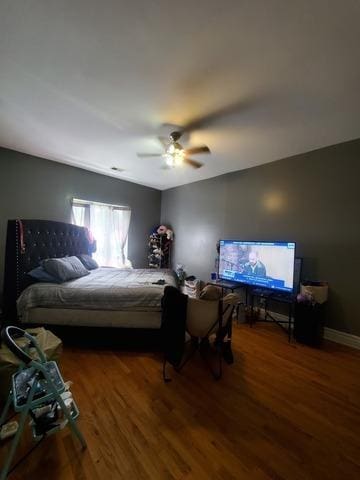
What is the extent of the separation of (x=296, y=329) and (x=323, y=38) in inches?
115

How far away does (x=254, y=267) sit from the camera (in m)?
3.18

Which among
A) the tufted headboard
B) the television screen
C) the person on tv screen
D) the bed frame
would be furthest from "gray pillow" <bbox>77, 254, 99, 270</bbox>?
the person on tv screen

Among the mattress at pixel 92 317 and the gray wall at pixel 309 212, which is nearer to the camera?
the mattress at pixel 92 317

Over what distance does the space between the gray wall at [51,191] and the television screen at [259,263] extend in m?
2.50

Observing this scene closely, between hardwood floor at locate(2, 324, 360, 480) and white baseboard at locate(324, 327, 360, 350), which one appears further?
white baseboard at locate(324, 327, 360, 350)

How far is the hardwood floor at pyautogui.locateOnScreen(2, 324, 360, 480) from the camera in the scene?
1.17 m

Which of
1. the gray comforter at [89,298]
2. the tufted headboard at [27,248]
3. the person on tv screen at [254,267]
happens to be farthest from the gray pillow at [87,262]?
the person on tv screen at [254,267]

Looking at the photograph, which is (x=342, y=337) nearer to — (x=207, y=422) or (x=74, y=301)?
(x=207, y=422)

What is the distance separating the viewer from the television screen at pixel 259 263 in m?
2.79

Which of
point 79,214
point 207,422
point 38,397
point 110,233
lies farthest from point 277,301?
point 79,214

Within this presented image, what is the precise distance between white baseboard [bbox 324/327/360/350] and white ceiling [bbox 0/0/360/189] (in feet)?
8.36

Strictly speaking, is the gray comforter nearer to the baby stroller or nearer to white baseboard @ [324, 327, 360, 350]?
the baby stroller

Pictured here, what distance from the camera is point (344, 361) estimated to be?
2266 millimetres

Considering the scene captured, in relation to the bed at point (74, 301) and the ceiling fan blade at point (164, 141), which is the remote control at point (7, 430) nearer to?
the bed at point (74, 301)
